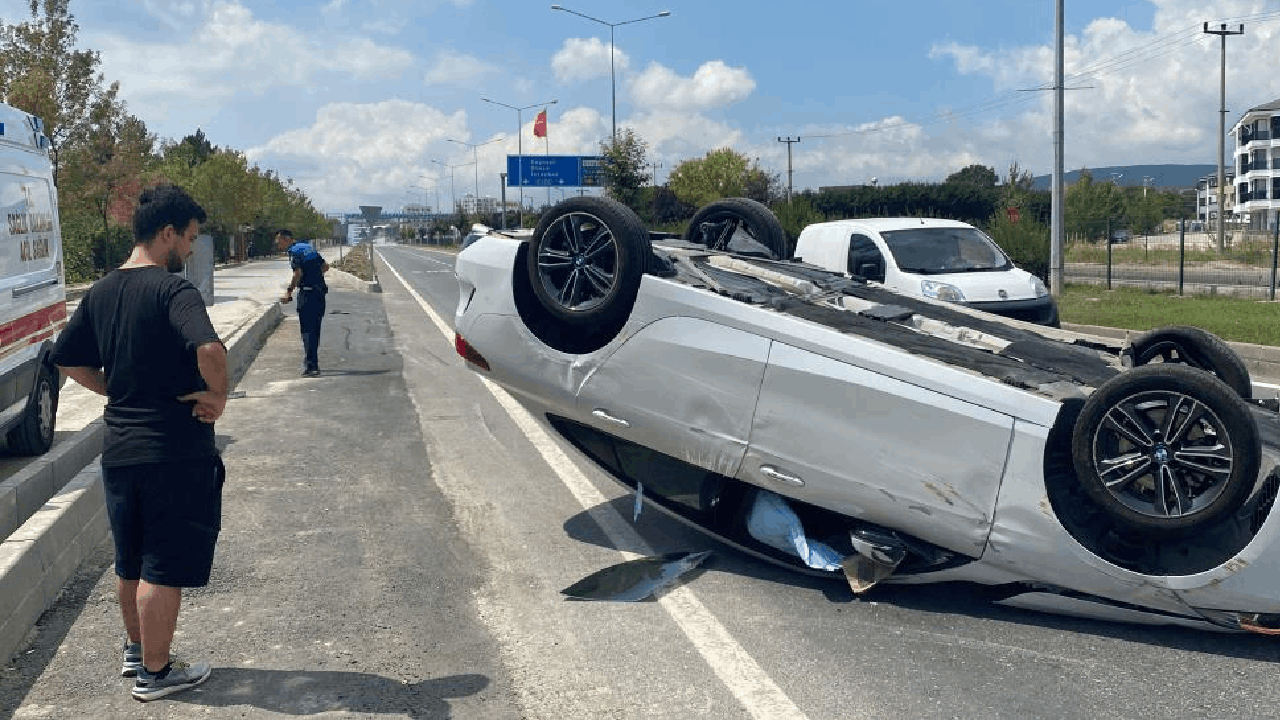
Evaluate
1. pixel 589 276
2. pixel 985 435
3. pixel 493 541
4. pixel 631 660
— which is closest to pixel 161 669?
pixel 631 660

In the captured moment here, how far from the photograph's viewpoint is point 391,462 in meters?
8.49

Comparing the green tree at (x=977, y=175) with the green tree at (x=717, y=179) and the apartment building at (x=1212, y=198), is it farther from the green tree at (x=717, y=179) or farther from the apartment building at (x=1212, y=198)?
the green tree at (x=717, y=179)

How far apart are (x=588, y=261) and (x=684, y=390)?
3.08 ft

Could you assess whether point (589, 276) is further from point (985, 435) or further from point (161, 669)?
point (161, 669)

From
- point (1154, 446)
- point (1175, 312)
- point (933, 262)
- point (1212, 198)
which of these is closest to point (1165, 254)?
point (1175, 312)

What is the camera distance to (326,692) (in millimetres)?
4277

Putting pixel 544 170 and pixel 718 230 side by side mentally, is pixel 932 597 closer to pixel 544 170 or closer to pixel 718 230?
pixel 718 230

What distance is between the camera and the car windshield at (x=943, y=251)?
43.2 ft

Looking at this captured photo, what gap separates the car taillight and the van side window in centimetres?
710

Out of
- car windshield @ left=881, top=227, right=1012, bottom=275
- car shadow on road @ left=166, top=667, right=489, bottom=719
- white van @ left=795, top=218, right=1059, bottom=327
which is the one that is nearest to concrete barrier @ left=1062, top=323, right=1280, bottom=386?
white van @ left=795, top=218, right=1059, bottom=327

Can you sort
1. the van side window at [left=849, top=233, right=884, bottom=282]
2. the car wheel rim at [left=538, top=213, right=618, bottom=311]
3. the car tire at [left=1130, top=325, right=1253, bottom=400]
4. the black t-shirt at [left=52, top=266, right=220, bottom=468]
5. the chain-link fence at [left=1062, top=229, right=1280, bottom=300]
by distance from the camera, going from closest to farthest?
1. the black t-shirt at [left=52, top=266, right=220, bottom=468]
2. the car tire at [left=1130, top=325, right=1253, bottom=400]
3. the car wheel rim at [left=538, top=213, right=618, bottom=311]
4. the van side window at [left=849, top=233, right=884, bottom=282]
5. the chain-link fence at [left=1062, top=229, right=1280, bottom=300]

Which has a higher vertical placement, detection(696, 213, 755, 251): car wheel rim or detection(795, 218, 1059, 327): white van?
detection(696, 213, 755, 251): car wheel rim

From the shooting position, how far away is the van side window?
1285cm

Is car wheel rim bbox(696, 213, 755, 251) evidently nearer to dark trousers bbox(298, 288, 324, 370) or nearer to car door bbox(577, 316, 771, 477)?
car door bbox(577, 316, 771, 477)
